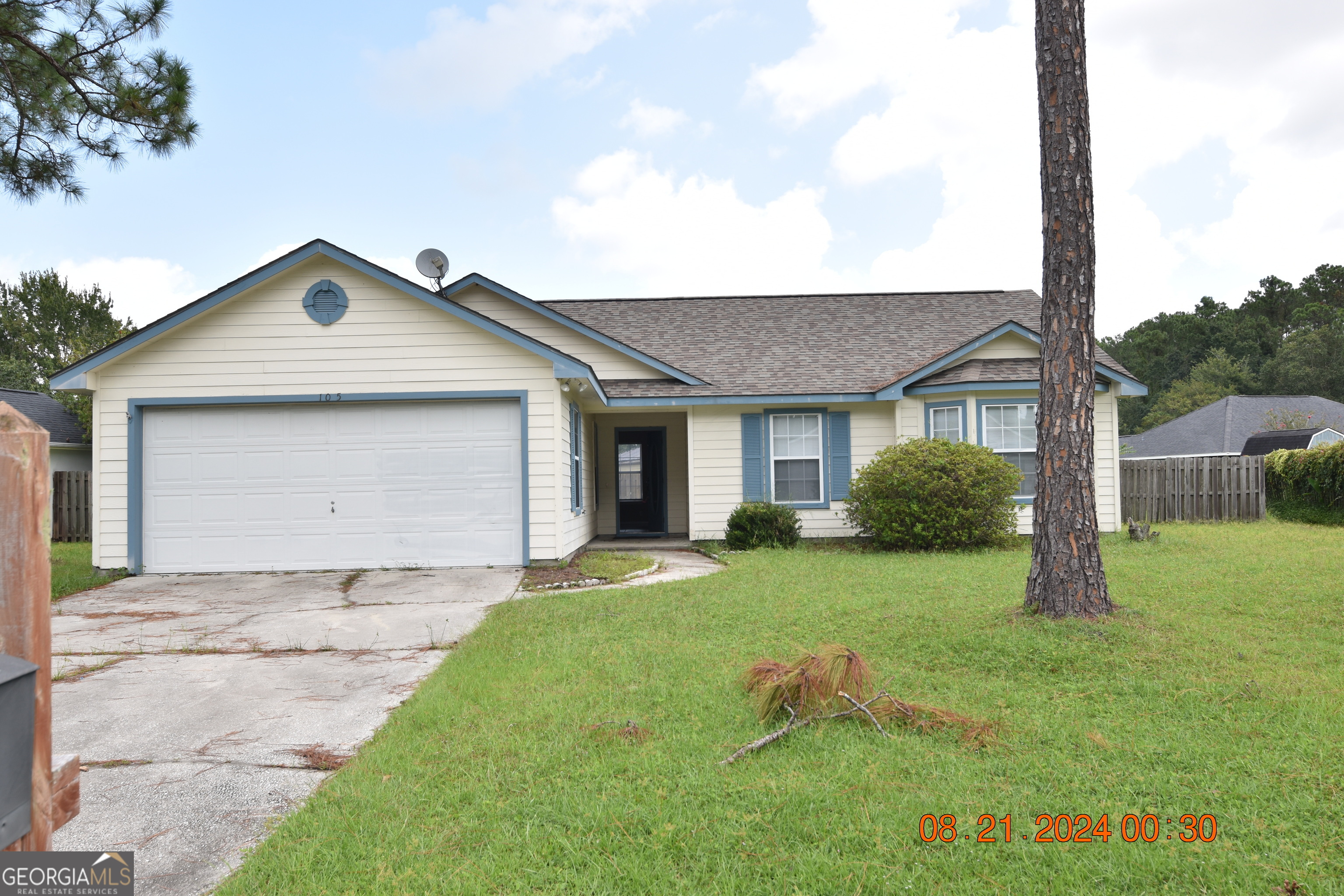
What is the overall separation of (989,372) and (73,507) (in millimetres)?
19857

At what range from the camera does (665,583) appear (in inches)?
370

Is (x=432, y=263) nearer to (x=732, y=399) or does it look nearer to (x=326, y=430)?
(x=326, y=430)

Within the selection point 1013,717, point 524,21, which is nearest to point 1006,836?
point 1013,717

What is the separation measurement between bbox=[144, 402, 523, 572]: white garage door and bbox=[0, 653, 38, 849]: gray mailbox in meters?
9.71

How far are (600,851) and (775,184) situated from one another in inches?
733

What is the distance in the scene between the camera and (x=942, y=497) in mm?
11875

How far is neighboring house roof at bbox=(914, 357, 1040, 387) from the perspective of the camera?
42.2 ft

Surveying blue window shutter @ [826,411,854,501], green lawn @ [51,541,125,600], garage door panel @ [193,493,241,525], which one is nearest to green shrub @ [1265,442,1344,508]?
blue window shutter @ [826,411,854,501]

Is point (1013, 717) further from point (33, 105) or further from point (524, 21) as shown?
point (524, 21)

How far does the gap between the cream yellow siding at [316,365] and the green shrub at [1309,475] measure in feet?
52.0

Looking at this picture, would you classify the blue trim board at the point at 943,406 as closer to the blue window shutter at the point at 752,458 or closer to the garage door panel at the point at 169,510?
the blue window shutter at the point at 752,458

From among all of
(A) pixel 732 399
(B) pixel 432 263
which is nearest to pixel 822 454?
(A) pixel 732 399

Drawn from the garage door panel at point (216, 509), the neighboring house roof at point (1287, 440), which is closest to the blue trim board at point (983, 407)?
the garage door panel at point (216, 509)

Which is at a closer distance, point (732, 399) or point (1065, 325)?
point (1065, 325)
